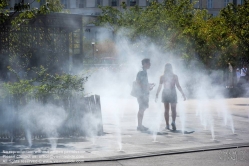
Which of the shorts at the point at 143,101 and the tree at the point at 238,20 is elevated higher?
the tree at the point at 238,20

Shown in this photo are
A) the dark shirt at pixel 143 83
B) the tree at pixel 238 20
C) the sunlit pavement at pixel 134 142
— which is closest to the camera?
the sunlit pavement at pixel 134 142

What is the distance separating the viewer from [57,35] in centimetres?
2394

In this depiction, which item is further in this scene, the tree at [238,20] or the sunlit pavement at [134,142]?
the tree at [238,20]

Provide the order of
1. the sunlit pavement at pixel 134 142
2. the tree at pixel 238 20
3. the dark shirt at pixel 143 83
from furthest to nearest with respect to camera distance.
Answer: the tree at pixel 238 20, the dark shirt at pixel 143 83, the sunlit pavement at pixel 134 142

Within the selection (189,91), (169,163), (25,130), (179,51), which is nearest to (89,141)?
(25,130)

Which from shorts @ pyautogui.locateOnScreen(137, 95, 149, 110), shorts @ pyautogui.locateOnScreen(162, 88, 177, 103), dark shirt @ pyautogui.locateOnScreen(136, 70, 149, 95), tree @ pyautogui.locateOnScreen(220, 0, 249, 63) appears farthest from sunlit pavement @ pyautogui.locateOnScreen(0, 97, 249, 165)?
tree @ pyautogui.locateOnScreen(220, 0, 249, 63)

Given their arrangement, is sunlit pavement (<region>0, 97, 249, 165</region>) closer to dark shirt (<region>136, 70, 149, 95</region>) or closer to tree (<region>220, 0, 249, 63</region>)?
dark shirt (<region>136, 70, 149, 95</region>)

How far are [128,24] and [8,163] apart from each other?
108 feet

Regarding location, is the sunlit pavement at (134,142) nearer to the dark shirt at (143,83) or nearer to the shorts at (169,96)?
the shorts at (169,96)

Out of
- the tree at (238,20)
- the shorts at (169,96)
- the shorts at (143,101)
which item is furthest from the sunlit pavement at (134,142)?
the tree at (238,20)

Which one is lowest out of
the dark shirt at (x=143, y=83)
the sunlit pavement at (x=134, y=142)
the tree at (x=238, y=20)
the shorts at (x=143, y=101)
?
the sunlit pavement at (x=134, y=142)

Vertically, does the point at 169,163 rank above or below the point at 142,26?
below

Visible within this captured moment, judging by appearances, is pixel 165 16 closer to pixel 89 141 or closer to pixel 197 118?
pixel 197 118

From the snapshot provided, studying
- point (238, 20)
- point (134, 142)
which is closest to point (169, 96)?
point (134, 142)
